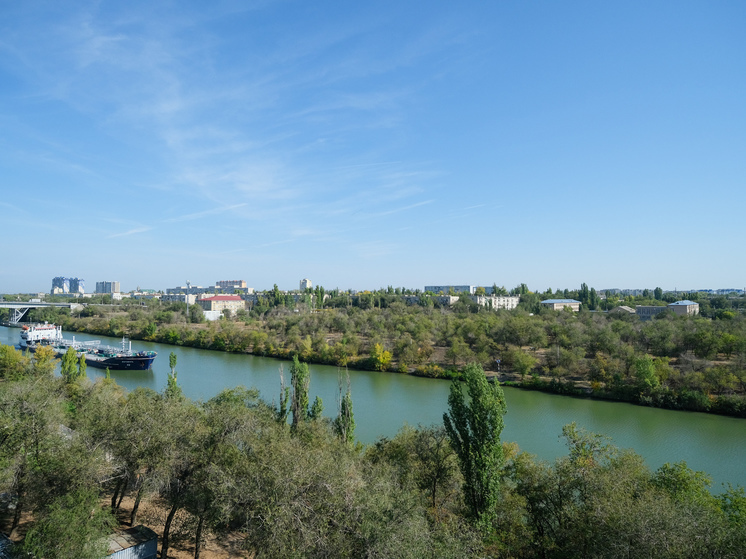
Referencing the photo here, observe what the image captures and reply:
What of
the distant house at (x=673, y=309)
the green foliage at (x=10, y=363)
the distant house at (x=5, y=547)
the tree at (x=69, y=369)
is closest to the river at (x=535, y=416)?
the tree at (x=69, y=369)

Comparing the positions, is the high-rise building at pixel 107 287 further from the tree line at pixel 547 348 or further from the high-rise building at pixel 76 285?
the tree line at pixel 547 348

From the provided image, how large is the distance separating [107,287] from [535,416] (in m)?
163

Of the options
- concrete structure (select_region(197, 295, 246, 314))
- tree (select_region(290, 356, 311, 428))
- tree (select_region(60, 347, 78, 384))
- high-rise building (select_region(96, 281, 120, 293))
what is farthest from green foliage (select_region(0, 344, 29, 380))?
high-rise building (select_region(96, 281, 120, 293))

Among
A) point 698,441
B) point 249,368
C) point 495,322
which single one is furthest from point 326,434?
point 495,322

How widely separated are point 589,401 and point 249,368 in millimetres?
19241

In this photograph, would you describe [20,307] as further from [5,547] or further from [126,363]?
[5,547]

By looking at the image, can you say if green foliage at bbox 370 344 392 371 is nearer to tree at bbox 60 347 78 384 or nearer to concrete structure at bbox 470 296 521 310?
tree at bbox 60 347 78 384

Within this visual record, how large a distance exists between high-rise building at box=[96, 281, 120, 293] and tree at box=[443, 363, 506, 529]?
531 ft

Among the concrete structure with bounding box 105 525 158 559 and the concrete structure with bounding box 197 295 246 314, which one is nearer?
the concrete structure with bounding box 105 525 158 559

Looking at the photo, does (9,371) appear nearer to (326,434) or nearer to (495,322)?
(326,434)

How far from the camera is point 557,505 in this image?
22.5 ft

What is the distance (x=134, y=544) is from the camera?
256 inches

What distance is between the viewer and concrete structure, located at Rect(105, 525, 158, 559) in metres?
6.26

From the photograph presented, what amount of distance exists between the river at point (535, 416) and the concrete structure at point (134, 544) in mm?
7642
